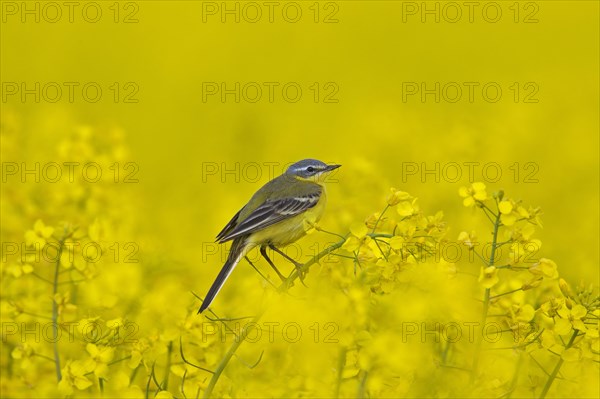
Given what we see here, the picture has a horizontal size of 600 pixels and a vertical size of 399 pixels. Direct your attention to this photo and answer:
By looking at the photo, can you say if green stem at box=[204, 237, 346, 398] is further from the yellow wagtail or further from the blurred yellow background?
the yellow wagtail

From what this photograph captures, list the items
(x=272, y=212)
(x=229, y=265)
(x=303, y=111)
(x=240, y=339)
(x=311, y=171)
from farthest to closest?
1. (x=303, y=111)
2. (x=311, y=171)
3. (x=272, y=212)
4. (x=229, y=265)
5. (x=240, y=339)

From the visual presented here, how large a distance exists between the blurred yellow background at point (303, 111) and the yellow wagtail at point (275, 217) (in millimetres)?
335

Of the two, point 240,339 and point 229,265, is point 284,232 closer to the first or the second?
point 229,265

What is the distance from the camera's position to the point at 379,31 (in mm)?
25750

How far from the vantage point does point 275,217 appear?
6.20 metres

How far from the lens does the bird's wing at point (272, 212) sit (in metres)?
5.98

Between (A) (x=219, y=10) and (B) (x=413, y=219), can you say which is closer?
(B) (x=413, y=219)

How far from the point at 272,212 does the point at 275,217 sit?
0.04m

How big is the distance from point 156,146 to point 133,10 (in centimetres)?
790

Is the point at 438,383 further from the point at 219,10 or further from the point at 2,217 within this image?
the point at 219,10

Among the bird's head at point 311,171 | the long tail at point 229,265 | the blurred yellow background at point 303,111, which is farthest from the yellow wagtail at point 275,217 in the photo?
the blurred yellow background at point 303,111

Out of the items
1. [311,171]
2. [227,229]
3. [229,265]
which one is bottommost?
[229,265]

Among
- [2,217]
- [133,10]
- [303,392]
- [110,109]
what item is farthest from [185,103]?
[303,392]

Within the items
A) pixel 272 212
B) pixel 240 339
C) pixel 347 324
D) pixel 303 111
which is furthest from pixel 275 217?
pixel 303 111
